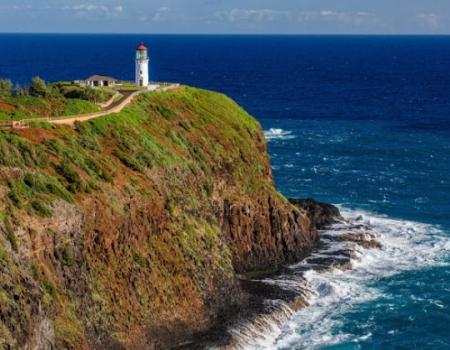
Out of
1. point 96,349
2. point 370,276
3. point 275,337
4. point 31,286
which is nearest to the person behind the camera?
point 31,286

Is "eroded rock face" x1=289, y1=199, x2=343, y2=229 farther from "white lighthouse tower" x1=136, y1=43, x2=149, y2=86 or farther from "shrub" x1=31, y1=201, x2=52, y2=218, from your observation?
"shrub" x1=31, y1=201, x2=52, y2=218

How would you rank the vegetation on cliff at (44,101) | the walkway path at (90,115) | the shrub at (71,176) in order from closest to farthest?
the shrub at (71,176) < the walkway path at (90,115) < the vegetation on cliff at (44,101)

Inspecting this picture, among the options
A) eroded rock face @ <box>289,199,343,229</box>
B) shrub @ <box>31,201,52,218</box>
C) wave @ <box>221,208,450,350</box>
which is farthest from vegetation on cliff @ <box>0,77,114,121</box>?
eroded rock face @ <box>289,199,343,229</box>

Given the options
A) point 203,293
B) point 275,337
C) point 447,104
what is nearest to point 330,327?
point 275,337

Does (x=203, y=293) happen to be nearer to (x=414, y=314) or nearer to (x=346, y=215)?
(x=414, y=314)

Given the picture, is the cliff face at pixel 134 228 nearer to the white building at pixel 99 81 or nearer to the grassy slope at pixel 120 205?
the grassy slope at pixel 120 205

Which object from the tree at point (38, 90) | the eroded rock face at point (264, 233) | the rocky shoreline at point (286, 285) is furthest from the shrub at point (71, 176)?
the tree at point (38, 90)
